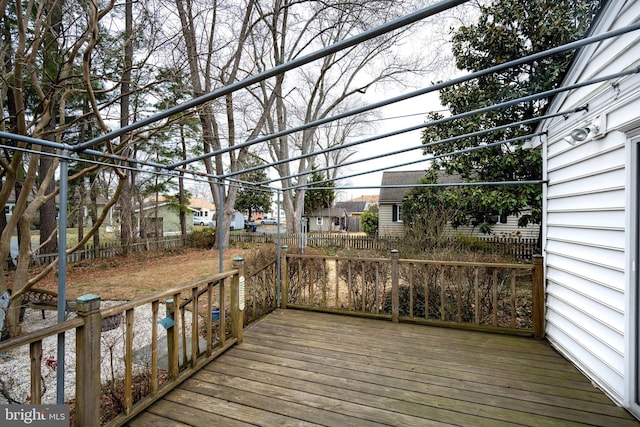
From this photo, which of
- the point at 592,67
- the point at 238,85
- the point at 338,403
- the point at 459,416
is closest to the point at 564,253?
the point at 592,67

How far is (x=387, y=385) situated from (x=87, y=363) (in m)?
2.04

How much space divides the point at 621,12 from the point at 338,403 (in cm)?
352

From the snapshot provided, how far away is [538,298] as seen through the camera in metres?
3.32

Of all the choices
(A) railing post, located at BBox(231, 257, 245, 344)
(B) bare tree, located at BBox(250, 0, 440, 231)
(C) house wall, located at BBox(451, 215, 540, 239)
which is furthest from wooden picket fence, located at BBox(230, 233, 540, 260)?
(A) railing post, located at BBox(231, 257, 245, 344)

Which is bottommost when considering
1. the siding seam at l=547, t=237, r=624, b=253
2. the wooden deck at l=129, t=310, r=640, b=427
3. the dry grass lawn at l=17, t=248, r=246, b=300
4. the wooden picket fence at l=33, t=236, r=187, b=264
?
the dry grass lawn at l=17, t=248, r=246, b=300

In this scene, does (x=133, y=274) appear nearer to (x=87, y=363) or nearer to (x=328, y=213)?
(x=87, y=363)

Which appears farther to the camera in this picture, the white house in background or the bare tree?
the bare tree

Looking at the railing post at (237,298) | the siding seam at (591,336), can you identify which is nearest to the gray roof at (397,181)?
the siding seam at (591,336)

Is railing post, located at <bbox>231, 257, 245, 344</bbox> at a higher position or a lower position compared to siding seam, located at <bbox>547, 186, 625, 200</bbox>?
lower

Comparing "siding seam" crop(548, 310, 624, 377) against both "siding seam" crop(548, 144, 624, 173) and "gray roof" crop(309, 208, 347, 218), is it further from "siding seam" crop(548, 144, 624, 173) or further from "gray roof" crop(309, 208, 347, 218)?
"gray roof" crop(309, 208, 347, 218)

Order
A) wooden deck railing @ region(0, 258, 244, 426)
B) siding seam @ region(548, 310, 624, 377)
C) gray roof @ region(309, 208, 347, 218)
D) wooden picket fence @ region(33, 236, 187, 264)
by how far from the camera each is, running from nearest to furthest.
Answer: wooden deck railing @ region(0, 258, 244, 426), siding seam @ region(548, 310, 624, 377), wooden picket fence @ region(33, 236, 187, 264), gray roof @ region(309, 208, 347, 218)

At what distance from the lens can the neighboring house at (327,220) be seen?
25.3 meters

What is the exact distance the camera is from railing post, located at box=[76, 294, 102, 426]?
→ 1.67 metres

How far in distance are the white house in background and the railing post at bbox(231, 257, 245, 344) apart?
3.12 m
